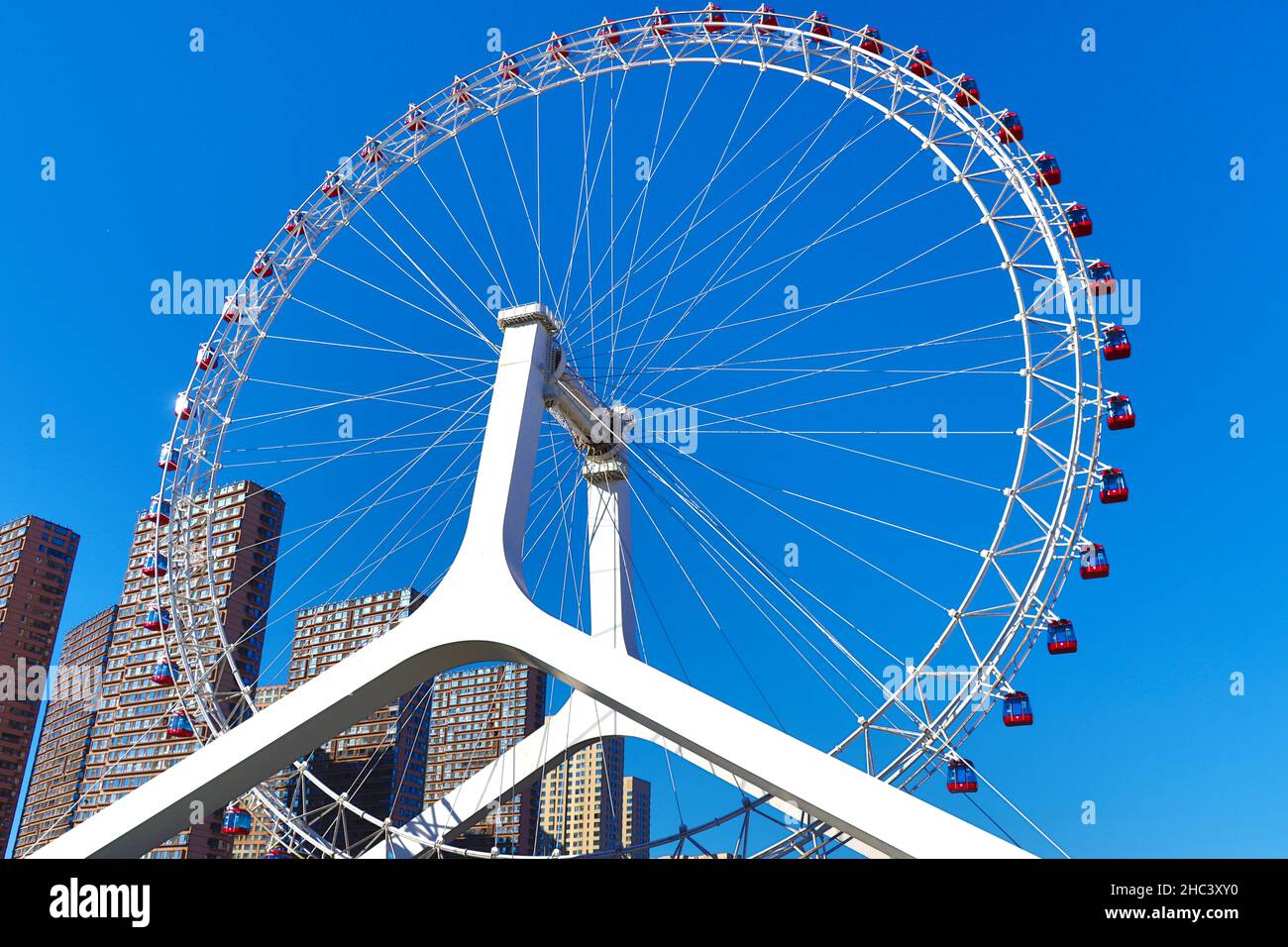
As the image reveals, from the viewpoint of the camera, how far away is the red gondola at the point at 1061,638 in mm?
17859

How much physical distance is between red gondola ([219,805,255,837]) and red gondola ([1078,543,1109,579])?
18.2 metres

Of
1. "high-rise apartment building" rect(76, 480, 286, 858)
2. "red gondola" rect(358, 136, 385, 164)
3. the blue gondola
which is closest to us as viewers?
the blue gondola

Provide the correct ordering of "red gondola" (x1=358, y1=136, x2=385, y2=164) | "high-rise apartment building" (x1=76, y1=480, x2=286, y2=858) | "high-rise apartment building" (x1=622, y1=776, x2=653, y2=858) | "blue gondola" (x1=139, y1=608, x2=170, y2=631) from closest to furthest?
"blue gondola" (x1=139, y1=608, x2=170, y2=631) → "red gondola" (x1=358, y1=136, x2=385, y2=164) → "high-rise apartment building" (x1=76, y1=480, x2=286, y2=858) → "high-rise apartment building" (x1=622, y1=776, x2=653, y2=858)

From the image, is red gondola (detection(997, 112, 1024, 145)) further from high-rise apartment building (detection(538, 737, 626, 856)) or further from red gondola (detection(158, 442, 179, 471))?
high-rise apartment building (detection(538, 737, 626, 856))

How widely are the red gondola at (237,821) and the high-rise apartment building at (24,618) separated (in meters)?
51.4

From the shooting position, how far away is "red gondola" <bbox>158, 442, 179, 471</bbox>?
82.1 ft

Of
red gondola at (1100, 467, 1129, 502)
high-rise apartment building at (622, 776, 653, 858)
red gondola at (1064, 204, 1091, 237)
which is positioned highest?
red gondola at (1064, 204, 1091, 237)

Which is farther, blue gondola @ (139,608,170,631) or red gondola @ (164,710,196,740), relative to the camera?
blue gondola @ (139,608,170,631)

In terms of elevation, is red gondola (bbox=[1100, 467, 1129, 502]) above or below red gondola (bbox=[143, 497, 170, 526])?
below

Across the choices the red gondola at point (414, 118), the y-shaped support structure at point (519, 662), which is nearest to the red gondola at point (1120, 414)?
the y-shaped support structure at point (519, 662)

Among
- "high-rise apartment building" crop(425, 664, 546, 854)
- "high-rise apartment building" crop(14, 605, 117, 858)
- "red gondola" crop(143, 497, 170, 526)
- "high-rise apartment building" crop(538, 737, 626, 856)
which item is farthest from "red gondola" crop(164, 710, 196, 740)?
"high-rise apartment building" crop(538, 737, 626, 856)

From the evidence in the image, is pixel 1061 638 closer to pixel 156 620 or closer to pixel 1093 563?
pixel 1093 563

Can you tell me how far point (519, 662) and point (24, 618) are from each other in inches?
2551
